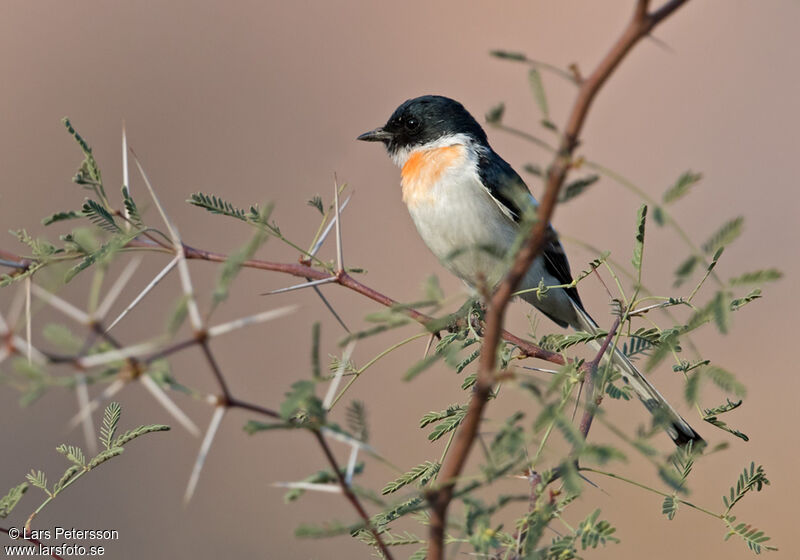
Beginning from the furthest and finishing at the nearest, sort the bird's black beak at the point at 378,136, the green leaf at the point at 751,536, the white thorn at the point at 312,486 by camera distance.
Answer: the bird's black beak at the point at 378,136 → the green leaf at the point at 751,536 → the white thorn at the point at 312,486

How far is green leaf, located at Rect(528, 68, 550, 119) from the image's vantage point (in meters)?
1.11

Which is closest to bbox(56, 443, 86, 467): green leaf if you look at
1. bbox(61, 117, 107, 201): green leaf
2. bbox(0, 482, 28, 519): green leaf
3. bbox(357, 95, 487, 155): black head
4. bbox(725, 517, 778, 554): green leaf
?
bbox(0, 482, 28, 519): green leaf

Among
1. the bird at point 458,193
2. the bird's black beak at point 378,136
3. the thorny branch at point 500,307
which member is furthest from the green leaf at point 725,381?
the bird's black beak at point 378,136

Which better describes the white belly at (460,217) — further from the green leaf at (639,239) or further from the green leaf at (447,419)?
the green leaf at (639,239)

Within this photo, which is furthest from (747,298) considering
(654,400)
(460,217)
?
(460,217)

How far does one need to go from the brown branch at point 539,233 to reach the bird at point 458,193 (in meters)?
3.16

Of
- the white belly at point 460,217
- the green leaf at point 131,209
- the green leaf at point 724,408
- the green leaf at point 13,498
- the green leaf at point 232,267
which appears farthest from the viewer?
the white belly at point 460,217

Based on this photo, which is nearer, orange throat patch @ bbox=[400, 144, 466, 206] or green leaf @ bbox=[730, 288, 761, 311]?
green leaf @ bbox=[730, 288, 761, 311]

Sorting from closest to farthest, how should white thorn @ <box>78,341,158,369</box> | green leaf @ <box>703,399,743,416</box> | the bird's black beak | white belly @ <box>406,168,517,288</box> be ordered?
white thorn @ <box>78,341,158,369</box> < green leaf @ <box>703,399,743,416</box> < white belly @ <box>406,168,517,288</box> < the bird's black beak

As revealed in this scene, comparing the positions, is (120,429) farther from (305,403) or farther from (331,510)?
(305,403)

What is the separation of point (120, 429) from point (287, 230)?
8.53ft

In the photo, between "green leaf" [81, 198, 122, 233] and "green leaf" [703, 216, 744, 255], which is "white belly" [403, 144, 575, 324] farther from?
"green leaf" [703, 216, 744, 255]

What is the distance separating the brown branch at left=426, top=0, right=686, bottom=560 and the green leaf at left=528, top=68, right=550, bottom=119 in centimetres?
13

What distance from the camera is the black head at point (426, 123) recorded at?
16.7ft
